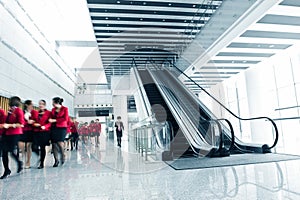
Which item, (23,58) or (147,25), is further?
(147,25)

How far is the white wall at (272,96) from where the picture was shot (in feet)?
33.0

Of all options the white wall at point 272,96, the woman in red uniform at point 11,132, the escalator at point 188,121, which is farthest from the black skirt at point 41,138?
the white wall at point 272,96

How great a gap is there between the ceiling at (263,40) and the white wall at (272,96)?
1.99ft

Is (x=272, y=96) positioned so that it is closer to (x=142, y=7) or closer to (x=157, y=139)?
(x=142, y=7)

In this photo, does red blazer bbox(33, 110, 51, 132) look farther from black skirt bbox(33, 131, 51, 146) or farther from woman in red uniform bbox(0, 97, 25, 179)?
woman in red uniform bbox(0, 97, 25, 179)

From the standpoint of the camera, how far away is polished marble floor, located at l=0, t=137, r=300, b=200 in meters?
2.58

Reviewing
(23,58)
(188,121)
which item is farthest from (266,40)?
(23,58)

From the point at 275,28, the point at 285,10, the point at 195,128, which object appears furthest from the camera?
the point at 275,28

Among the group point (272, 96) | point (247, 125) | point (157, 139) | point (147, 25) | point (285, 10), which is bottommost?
point (157, 139)

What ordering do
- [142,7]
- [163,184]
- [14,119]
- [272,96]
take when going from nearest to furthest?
[163,184] → [14,119] → [142,7] → [272,96]

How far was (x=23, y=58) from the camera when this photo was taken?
934 centimetres

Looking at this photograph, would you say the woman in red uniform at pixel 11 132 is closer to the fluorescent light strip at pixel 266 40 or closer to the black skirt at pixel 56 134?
the black skirt at pixel 56 134

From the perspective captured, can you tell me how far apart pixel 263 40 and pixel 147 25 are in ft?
19.1

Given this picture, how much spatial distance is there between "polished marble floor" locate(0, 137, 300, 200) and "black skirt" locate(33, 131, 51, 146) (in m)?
0.80
